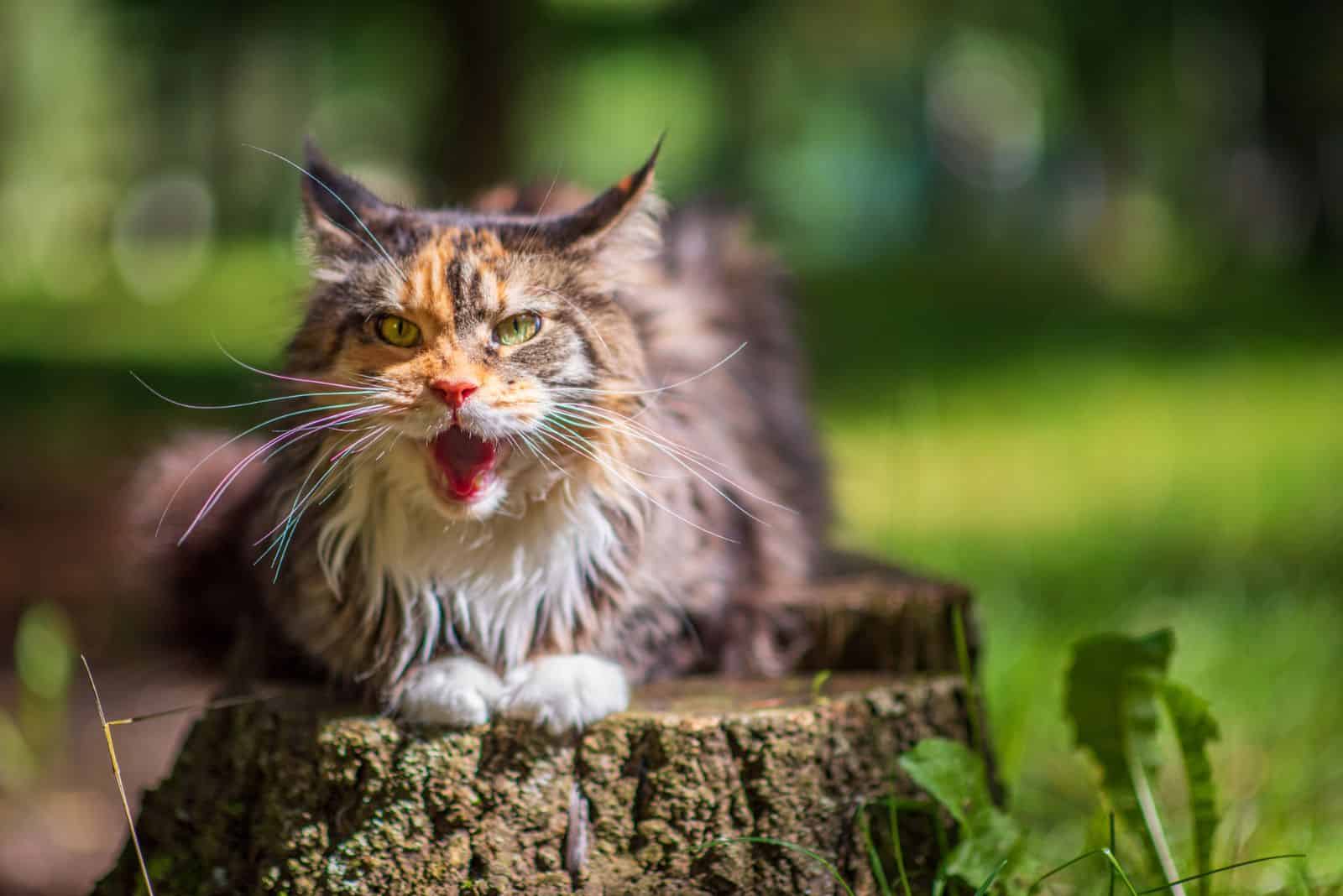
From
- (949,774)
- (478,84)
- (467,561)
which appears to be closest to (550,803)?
(467,561)

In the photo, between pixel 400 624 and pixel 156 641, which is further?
pixel 156 641

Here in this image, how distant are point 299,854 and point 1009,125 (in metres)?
31.8

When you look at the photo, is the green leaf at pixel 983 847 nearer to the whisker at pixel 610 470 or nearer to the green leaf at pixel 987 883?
the green leaf at pixel 987 883

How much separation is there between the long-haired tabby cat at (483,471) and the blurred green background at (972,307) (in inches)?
16.1

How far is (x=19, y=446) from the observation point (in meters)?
7.41

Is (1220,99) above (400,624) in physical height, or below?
above

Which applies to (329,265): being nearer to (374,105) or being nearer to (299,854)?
(299,854)

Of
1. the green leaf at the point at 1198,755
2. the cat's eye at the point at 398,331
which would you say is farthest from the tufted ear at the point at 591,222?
the green leaf at the point at 1198,755

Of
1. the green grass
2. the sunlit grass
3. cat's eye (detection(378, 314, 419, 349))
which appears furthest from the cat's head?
the sunlit grass

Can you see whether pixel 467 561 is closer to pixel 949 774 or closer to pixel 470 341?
pixel 470 341

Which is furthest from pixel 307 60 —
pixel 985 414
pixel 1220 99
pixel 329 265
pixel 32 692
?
pixel 329 265

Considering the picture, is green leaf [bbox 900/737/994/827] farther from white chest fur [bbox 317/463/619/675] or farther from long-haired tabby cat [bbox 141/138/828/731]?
white chest fur [bbox 317/463/619/675]

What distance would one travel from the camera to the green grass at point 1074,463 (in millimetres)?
3268

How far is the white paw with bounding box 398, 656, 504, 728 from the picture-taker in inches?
84.8
